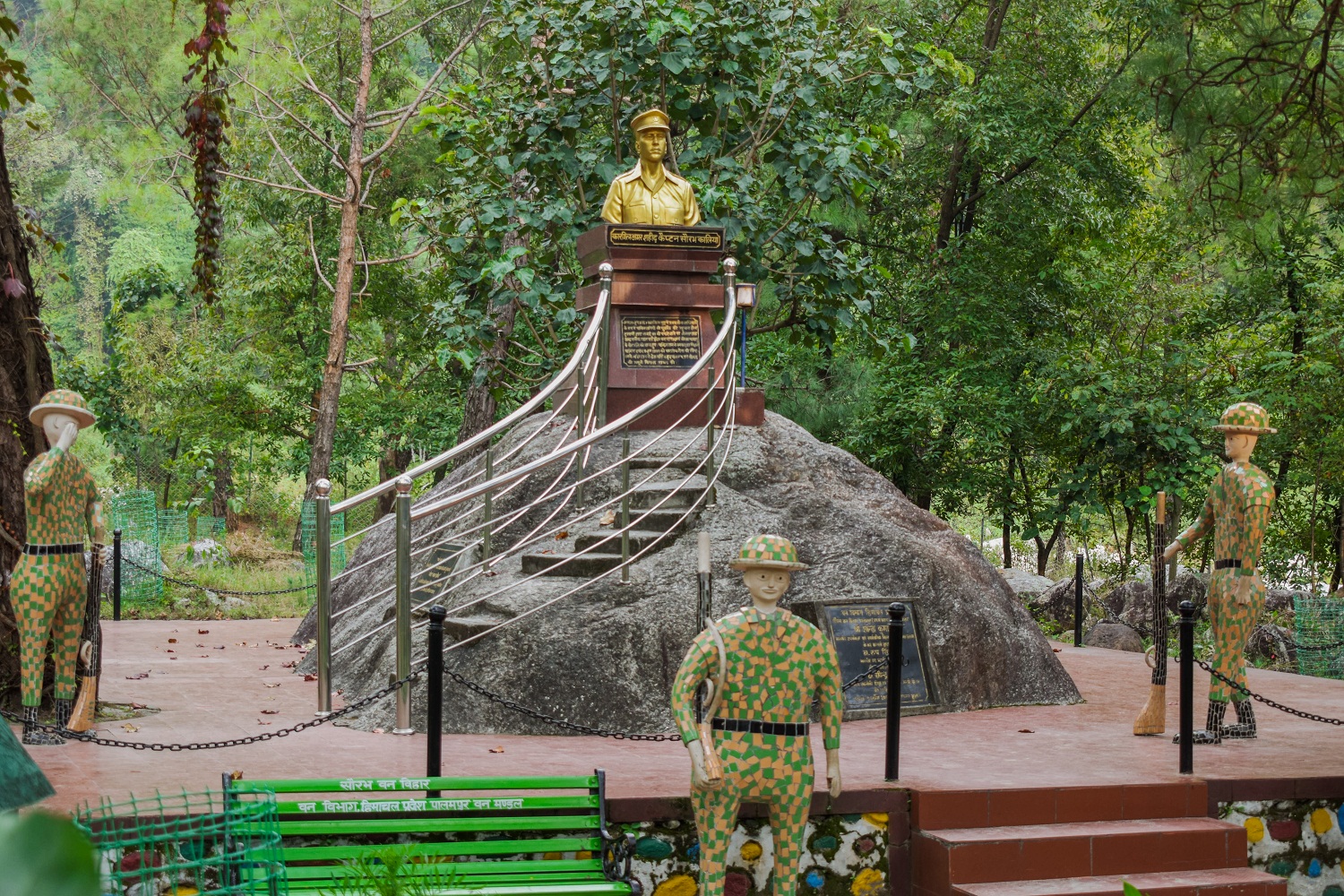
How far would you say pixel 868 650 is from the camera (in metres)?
8.92

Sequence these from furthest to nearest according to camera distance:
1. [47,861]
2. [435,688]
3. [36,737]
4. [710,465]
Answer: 1. [710,465]
2. [36,737]
3. [435,688]
4. [47,861]

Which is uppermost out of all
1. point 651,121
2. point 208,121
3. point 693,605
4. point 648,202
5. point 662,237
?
point 651,121

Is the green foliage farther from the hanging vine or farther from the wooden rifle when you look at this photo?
the wooden rifle

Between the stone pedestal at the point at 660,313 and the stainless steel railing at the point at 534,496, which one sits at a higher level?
the stone pedestal at the point at 660,313

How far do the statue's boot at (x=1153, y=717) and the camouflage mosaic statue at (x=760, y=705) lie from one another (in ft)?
12.2

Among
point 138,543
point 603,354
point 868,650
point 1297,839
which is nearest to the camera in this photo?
point 1297,839

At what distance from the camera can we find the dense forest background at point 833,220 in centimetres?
1269

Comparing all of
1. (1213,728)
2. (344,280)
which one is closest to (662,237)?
(1213,728)

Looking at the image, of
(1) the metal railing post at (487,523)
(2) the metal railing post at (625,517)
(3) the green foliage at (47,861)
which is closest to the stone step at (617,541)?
(2) the metal railing post at (625,517)

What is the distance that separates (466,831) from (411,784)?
1.23 feet

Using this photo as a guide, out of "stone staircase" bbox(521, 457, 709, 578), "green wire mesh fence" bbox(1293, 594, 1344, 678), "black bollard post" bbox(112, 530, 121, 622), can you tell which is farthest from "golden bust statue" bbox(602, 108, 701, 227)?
"green wire mesh fence" bbox(1293, 594, 1344, 678)

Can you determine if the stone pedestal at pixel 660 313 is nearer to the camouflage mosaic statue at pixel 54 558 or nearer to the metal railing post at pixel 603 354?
Answer: the metal railing post at pixel 603 354

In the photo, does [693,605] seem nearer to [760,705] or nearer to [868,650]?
[868,650]

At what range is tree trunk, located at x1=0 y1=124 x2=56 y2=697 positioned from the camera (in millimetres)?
7996
